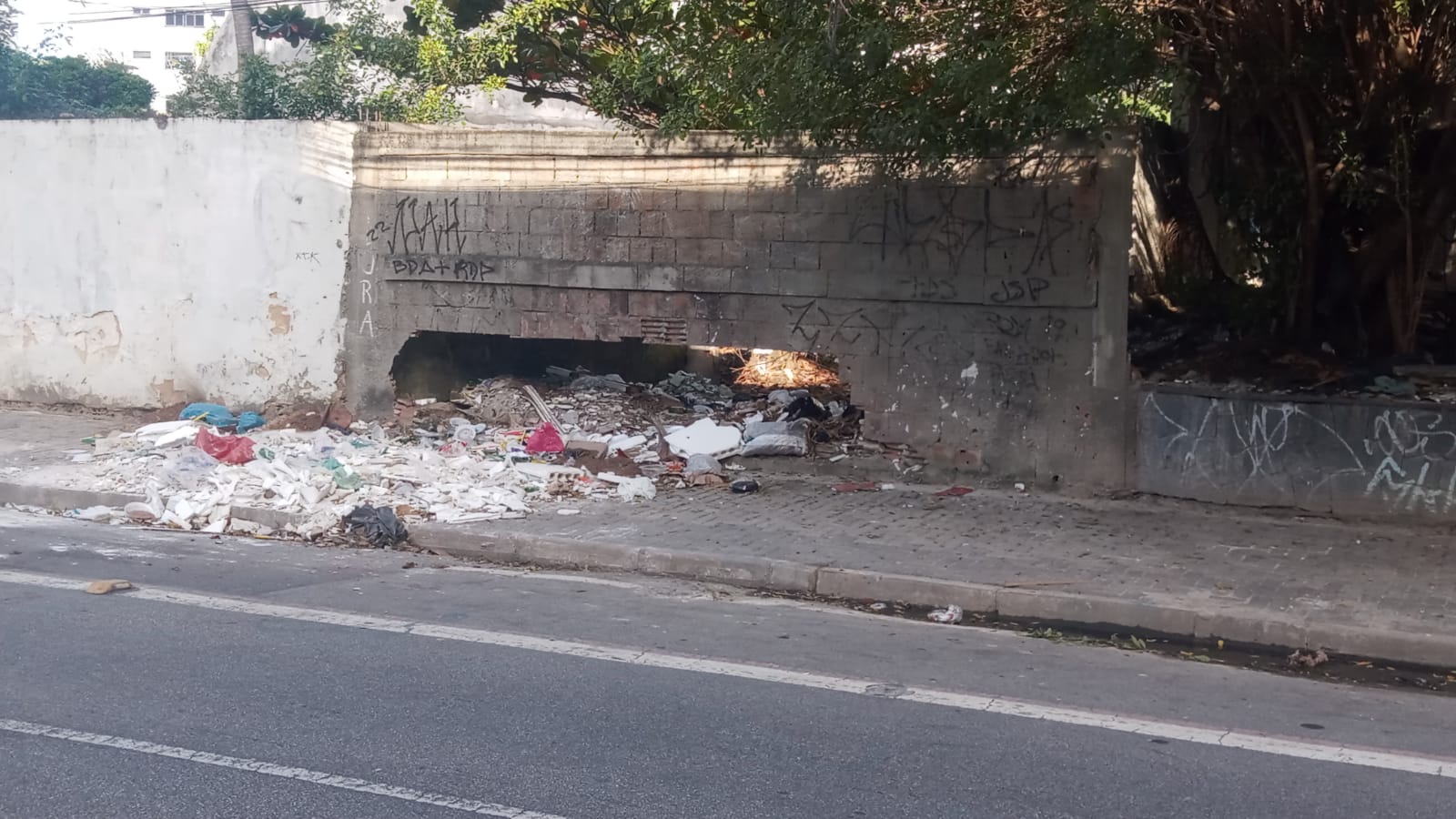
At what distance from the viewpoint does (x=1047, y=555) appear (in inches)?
329

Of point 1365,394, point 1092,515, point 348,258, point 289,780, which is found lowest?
point 289,780

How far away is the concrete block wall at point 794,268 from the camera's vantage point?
9.83 metres

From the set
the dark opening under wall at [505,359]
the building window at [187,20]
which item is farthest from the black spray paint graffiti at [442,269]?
the building window at [187,20]

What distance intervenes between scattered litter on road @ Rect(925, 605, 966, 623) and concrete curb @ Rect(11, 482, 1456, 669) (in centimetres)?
6

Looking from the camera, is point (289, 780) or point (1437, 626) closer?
point (289, 780)

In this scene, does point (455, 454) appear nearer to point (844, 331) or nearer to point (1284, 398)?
point (844, 331)

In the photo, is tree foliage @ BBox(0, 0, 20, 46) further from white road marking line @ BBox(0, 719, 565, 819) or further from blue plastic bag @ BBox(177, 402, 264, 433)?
white road marking line @ BBox(0, 719, 565, 819)

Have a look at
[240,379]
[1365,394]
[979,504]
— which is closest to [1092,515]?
[979,504]

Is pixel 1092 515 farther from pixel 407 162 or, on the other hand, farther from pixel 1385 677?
pixel 407 162

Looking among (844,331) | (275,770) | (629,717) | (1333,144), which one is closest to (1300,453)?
(1333,144)

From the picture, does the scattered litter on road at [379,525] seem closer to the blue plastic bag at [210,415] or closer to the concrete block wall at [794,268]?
the concrete block wall at [794,268]

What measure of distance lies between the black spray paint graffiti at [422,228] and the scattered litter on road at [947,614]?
244 inches

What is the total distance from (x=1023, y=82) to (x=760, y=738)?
17.1ft

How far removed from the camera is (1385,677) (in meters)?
6.36
